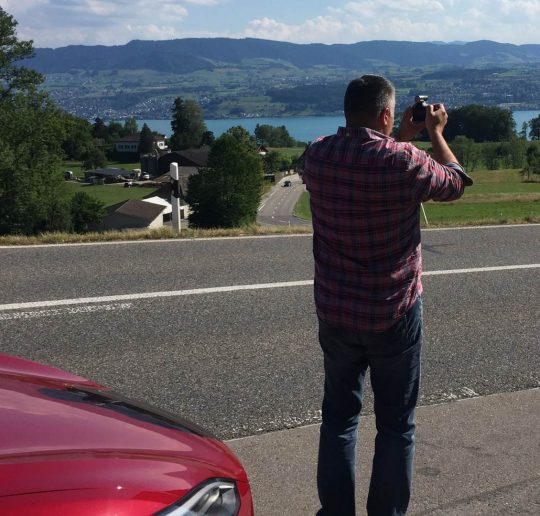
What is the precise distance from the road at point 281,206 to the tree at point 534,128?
206 ft

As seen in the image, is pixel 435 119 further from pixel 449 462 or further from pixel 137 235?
pixel 137 235

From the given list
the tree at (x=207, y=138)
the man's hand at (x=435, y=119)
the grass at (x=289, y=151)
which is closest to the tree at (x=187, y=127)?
the tree at (x=207, y=138)

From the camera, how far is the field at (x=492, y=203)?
3672cm

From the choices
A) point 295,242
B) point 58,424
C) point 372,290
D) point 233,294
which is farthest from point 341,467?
point 295,242

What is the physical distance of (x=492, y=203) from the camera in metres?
52.3

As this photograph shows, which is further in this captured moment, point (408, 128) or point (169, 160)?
point (169, 160)

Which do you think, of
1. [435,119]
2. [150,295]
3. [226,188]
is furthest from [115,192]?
[435,119]

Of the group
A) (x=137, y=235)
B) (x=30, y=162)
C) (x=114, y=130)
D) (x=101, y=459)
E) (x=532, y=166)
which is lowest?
(x=532, y=166)

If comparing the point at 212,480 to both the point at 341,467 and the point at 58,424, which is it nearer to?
the point at 58,424

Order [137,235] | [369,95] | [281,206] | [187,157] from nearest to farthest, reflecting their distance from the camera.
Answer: [369,95], [137,235], [281,206], [187,157]

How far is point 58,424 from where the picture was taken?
218cm

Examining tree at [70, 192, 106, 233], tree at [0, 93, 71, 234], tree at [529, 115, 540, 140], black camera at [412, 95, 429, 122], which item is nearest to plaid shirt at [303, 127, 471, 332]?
black camera at [412, 95, 429, 122]

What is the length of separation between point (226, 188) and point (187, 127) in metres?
100

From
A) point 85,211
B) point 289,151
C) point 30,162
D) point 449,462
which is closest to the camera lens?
point 449,462
